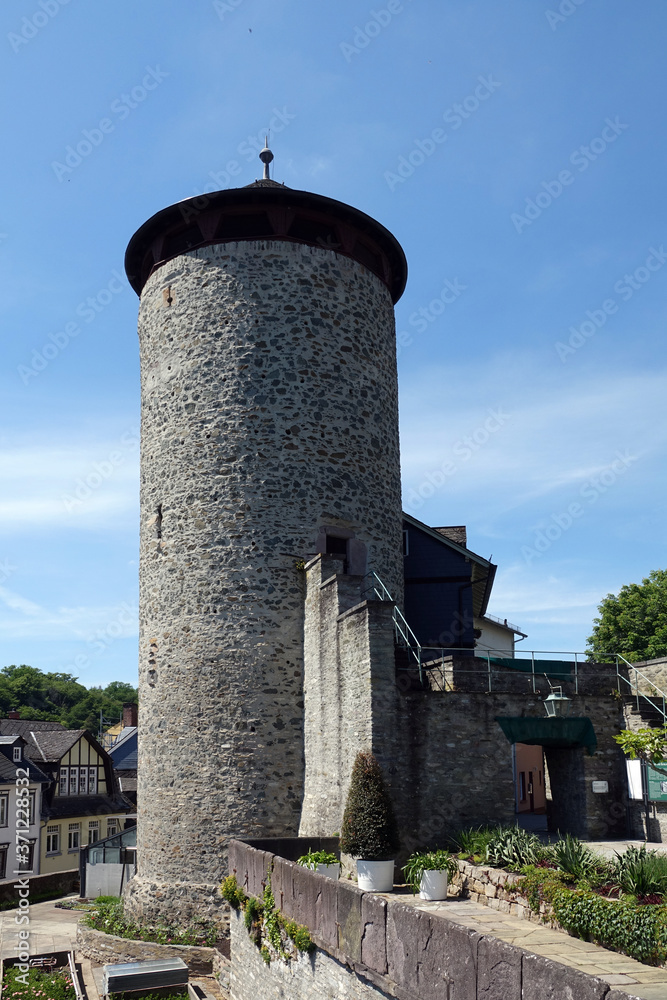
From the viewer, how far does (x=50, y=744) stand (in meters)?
36.5

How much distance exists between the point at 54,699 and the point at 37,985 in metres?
79.2

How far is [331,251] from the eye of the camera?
684 inches

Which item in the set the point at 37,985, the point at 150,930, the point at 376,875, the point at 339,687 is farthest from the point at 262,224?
the point at 37,985

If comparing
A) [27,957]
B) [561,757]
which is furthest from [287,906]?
[27,957]

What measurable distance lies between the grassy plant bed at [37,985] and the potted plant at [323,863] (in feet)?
17.7

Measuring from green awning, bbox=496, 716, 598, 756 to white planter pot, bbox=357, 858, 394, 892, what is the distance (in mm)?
3026

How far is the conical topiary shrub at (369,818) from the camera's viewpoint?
11.7 metres

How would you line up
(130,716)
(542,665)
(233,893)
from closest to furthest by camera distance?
(233,893) < (542,665) < (130,716)

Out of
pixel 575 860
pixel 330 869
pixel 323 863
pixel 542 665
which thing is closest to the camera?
pixel 575 860

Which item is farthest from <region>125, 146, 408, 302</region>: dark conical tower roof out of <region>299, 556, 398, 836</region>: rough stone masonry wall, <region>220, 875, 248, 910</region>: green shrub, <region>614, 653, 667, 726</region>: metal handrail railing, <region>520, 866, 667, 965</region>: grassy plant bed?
<region>520, 866, 667, 965</region>: grassy plant bed

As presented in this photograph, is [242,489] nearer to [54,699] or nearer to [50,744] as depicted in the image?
[50,744]

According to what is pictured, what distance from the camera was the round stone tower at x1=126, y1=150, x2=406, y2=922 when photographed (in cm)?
1496

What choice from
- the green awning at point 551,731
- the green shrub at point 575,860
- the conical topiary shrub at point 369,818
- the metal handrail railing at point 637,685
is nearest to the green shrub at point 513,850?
the green shrub at point 575,860

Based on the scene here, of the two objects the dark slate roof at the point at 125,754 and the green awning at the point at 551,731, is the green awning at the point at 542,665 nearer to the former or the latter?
the green awning at the point at 551,731
